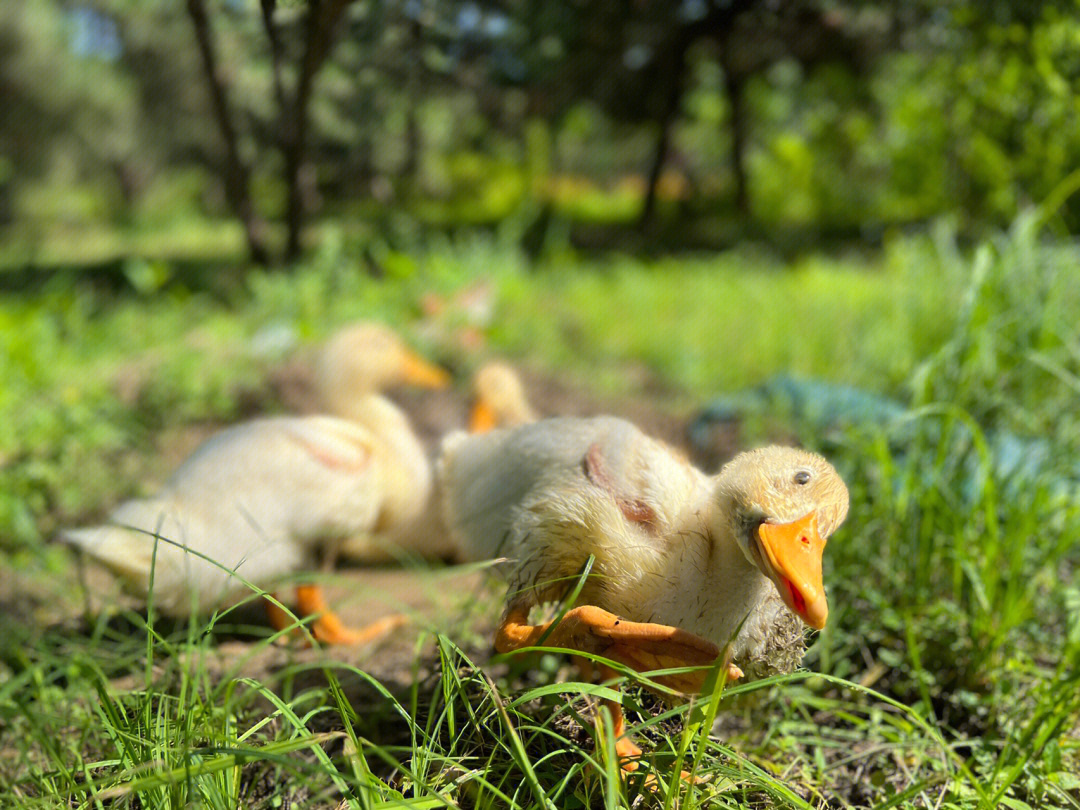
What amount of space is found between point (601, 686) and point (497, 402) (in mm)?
1424

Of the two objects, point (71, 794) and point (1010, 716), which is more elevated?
point (71, 794)

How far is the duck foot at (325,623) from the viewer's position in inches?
72.9

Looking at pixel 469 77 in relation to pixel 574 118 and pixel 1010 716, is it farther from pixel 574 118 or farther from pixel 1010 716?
pixel 1010 716

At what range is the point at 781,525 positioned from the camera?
3.32 feet

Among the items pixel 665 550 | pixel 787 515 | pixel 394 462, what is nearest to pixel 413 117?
pixel 394 462

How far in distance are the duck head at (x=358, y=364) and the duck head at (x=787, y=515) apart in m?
1.55

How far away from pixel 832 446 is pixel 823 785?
3.20ft

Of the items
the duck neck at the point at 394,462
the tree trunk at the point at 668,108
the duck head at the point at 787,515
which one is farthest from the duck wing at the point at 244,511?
the tree trunk at the point at 668,108

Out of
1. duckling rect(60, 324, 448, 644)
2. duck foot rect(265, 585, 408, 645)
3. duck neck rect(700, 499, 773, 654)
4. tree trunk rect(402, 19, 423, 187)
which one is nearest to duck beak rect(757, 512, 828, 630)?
duck neck rect(700, 499, 773, 654)

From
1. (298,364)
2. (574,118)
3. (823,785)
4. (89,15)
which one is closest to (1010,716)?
(823,785)

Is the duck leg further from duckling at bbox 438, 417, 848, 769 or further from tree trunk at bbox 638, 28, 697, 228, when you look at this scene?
tree trunk at bbox 638, 28, 697, 228

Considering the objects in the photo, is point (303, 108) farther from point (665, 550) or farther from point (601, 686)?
point (601, 686)

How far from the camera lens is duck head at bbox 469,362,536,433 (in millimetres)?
2375

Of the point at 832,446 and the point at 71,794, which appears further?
the point at 832,446
